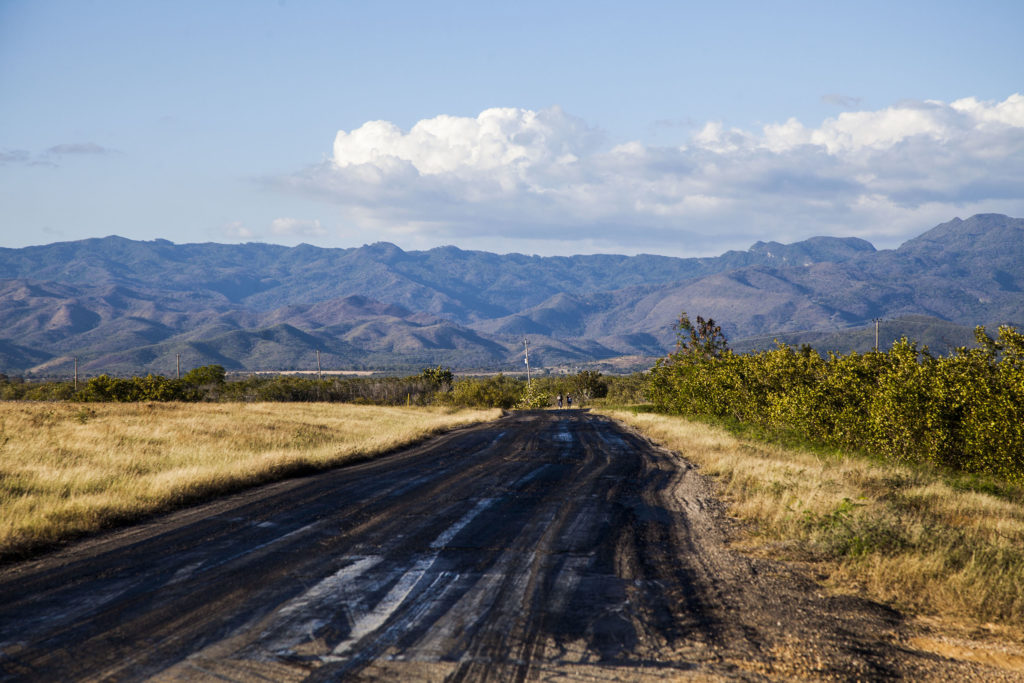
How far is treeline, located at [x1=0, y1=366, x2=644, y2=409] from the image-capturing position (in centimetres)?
6125

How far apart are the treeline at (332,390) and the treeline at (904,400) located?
42.5 metres

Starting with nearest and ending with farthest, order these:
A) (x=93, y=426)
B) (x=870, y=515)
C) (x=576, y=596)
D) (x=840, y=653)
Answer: (x=840, y=653)
(x=576, y=596)
(x=870, y=515)
(x=93, y=426)

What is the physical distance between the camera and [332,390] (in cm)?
8438

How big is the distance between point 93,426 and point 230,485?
49.7ft

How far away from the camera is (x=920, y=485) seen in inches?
579

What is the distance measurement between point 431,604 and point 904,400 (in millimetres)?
16629

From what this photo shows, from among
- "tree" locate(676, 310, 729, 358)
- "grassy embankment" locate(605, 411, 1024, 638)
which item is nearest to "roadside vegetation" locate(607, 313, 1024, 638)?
"grassy embankment" locate(605, 411, 1024, 638)

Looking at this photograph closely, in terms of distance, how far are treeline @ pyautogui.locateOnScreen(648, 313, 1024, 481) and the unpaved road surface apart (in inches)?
361

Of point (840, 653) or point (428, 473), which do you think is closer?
point (840, 653)

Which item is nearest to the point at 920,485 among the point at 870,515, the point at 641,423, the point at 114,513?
the point at 870,515

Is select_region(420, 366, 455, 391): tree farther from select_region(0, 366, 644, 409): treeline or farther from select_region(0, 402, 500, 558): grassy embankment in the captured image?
select_region(0, 402, 500, 558): grassy embankment

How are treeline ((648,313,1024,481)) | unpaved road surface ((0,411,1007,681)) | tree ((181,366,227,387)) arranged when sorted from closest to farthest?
unpaved road surface ((0,411,1007,681)) → treeline ((648,313,1024,481)) → tree ((181,366,227,387))

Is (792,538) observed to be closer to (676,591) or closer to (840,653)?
(676,591)

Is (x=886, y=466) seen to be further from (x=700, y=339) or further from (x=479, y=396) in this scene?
(x=479, y=396)
